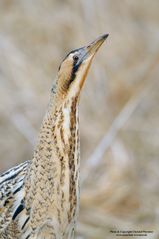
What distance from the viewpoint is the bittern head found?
2871 millimetres

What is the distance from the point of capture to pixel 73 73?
2877 millimetres

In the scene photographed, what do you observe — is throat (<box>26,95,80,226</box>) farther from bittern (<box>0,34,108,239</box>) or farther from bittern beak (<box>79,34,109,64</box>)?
bittern beak (<box>79,34,109,64</box>)

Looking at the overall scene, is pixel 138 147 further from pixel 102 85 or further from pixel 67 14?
pixel 67 14

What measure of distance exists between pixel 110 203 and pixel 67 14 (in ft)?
6.36

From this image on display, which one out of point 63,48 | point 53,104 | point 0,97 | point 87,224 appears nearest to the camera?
point 53,104

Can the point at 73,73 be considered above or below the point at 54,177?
above

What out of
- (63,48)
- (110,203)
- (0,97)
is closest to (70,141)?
(110,203)

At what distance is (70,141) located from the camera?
2.98 meters

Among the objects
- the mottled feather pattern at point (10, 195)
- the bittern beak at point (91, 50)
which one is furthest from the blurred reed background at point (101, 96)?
the bittern beak at point (91, 50)

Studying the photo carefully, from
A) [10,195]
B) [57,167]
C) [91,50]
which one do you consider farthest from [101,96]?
[91,50]

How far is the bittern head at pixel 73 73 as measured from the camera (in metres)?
2.87

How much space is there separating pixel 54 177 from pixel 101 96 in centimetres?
330

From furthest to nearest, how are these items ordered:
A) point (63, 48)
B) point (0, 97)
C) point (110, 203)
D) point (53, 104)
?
point (63, 48), point (0, 97), point (110, 203), point (53, 104)

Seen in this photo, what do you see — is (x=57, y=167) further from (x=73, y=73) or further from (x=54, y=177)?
(x=73, y=73)
